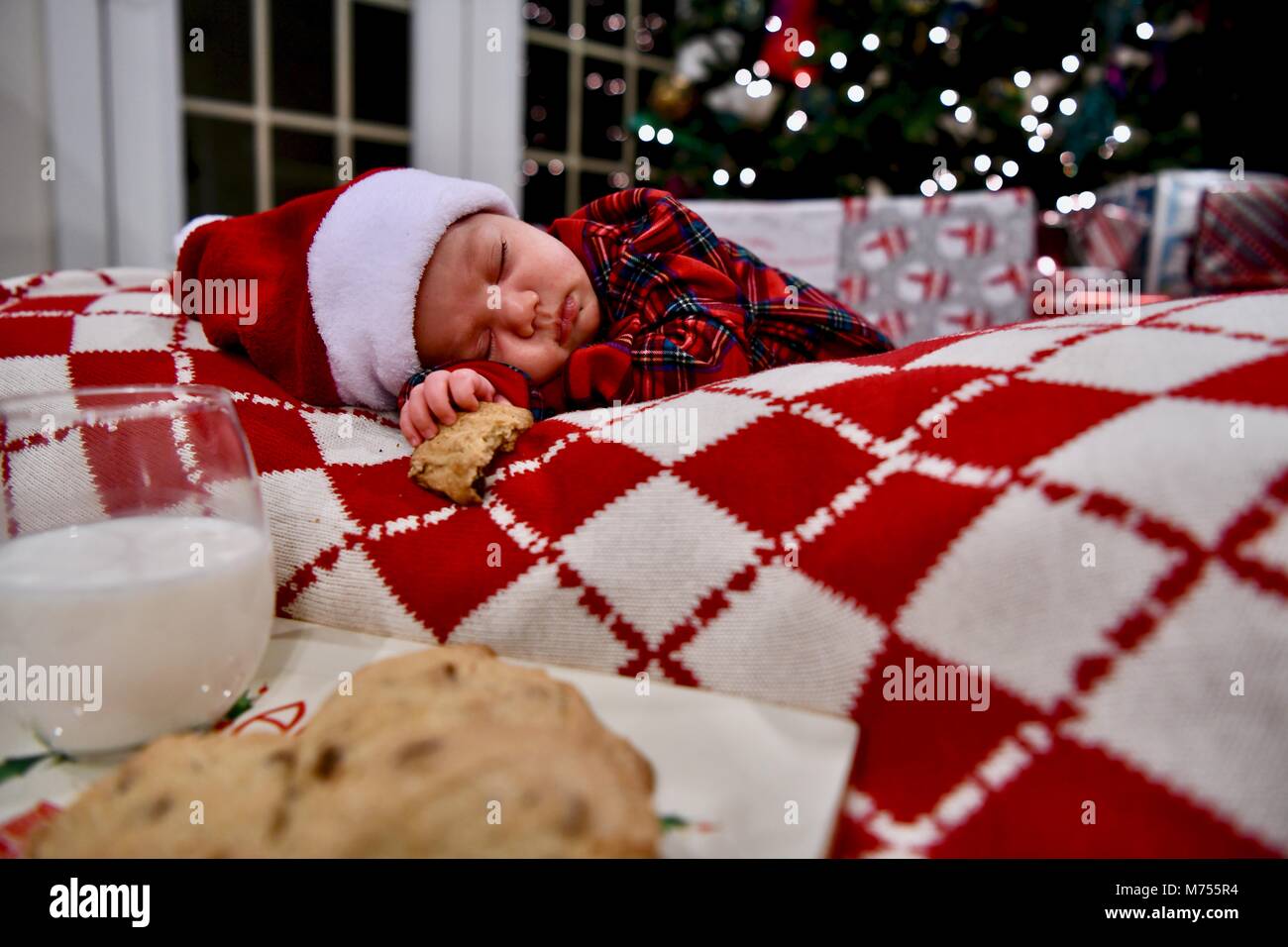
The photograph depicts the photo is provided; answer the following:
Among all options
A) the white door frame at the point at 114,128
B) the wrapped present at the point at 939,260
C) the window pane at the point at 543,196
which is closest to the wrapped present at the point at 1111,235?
the wrapped present at the point at 939,260

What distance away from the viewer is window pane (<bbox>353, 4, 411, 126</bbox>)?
2.18 metres

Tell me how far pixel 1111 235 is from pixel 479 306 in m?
2.10

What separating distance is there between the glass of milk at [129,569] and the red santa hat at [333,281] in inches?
11.6

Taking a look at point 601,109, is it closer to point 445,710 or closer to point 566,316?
point 566,316

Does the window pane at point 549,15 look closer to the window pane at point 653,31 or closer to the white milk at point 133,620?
the window pane at point 653,31

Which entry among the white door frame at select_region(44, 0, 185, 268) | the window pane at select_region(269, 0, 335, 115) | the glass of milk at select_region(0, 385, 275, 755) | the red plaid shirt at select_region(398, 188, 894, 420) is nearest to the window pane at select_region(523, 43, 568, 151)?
the window pane at select_region(269, 0, 335, 115)

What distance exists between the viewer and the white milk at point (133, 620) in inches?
13.6

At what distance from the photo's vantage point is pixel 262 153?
208 cm

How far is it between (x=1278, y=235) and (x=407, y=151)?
93.4 inches

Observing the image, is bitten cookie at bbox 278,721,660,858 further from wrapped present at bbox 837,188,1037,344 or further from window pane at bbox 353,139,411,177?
window pane at bbox 353,139,411,177

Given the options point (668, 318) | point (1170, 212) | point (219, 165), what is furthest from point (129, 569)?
point (1170, 212)

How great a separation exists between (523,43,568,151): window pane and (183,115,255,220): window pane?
0.84 meters
